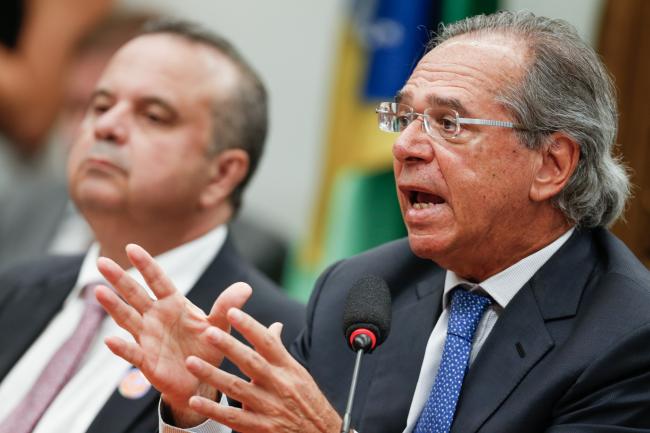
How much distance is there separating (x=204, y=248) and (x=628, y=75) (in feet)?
6.52

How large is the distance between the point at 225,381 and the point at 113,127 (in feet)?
4.53

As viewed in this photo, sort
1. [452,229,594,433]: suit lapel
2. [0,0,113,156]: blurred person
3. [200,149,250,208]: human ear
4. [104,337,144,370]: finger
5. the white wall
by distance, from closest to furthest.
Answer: [104,337,144,370]: finger, [452,229,594,433]: suit lapel, [200,149,250,208]: human ear, the white wall, [0,0,113,156]: blurred person

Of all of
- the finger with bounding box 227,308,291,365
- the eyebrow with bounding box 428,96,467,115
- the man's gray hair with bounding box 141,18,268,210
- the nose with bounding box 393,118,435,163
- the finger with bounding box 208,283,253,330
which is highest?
the man's gray hair with bounding box 141,18,268,210

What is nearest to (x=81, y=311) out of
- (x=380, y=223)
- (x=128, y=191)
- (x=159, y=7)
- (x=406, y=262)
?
(x=128, y=191)

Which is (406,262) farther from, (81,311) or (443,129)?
(81,311)

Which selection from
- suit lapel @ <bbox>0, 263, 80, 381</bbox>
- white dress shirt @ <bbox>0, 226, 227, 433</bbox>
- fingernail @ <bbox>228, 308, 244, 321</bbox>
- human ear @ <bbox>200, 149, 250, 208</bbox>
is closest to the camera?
fingernail @ <bbox>228, 308, 244, 321</bbox>

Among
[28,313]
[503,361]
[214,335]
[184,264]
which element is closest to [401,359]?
[503,361]

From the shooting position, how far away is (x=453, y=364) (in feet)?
8.30

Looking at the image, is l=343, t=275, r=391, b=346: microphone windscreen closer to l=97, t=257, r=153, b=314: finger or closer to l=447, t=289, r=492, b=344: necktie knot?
l=447, t=289, r=492, b=344: necktie knot

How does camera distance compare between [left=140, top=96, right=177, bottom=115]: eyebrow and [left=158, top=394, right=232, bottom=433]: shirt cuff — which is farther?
[left=140, top=96, right=177, bottom=115]: eyebrow

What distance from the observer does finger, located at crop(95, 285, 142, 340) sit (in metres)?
2.38

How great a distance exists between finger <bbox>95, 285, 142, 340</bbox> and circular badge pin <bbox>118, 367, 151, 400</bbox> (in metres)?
0.61

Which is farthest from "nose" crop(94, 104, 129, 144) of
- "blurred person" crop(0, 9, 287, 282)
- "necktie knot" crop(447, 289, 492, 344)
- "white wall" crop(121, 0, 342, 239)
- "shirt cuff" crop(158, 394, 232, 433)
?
"white wall" crop(121, 0, 342, 239)

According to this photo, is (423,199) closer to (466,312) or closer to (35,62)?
(466,312)
